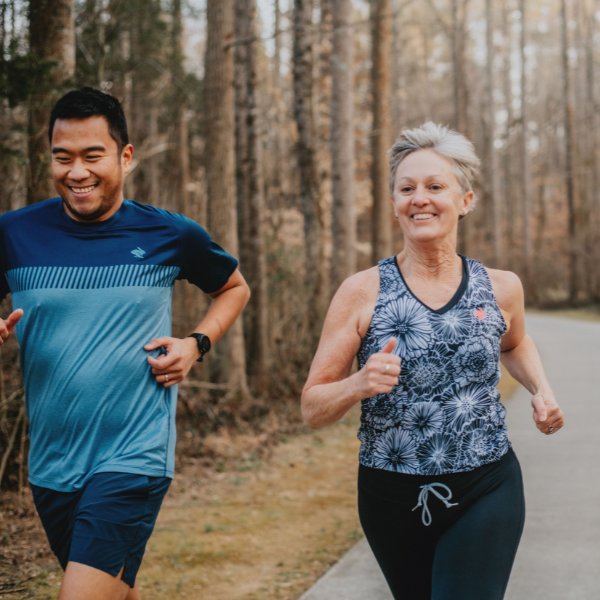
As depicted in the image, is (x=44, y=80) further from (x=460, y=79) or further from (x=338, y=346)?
(x=460, y=79)

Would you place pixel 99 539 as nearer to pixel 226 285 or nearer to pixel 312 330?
pixel 226 285

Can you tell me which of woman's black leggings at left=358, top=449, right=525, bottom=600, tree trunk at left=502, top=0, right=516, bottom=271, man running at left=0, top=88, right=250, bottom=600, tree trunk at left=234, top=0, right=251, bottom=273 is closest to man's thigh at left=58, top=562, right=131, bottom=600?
man running at left=0, top=88, right=250, bottom=600

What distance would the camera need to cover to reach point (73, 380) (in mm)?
2502

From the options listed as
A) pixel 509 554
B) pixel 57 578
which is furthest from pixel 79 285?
pixel 57 578

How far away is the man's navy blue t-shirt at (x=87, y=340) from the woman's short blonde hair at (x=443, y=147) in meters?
1.00

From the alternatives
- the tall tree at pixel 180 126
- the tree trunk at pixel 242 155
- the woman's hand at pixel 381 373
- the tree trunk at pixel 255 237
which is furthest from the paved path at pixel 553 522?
the tall tree at pixel 180 126

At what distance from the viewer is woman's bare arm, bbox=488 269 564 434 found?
8.80 ft

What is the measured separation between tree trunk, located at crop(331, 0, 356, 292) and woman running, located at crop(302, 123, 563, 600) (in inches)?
A: 356

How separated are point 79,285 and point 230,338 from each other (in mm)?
6699

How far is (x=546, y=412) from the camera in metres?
2.64

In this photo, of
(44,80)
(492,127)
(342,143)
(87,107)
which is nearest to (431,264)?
(87,107)

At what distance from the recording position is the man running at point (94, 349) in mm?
2443

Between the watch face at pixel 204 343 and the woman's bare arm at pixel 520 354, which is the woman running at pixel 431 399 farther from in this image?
the watch face at pixel 204 343

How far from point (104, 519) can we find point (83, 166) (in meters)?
1.25
